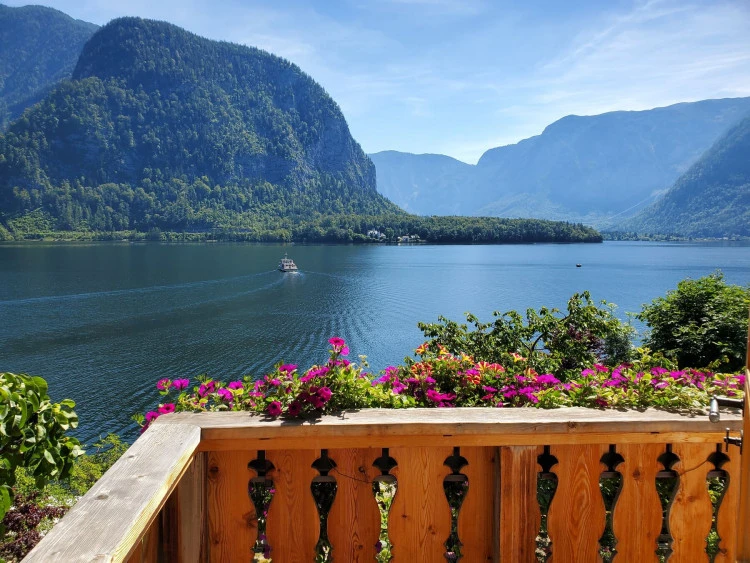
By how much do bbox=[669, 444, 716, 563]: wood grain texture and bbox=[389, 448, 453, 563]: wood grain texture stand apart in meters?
0.78

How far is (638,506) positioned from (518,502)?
1.40 feet

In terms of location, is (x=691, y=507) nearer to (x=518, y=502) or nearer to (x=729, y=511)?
(x=729, y=511)

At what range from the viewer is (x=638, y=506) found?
1867mm

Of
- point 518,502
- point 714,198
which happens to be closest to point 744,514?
point 518,502

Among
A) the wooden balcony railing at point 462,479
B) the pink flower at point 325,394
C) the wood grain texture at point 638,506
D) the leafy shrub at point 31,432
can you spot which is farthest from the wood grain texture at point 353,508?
the leafy shrub at point 31,432

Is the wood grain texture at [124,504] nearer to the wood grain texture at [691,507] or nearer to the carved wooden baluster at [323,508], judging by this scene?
the carved wooden baluster at [323,508]

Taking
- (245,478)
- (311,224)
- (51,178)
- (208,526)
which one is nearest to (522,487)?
(245,478)

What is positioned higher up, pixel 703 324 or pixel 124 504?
pixel 124 504

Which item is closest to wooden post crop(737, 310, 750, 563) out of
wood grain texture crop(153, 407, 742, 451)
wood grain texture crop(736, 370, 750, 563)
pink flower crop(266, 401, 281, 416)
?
wood grain texture crop(736, 370, 750, 563)

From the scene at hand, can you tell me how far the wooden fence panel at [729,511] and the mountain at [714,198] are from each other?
188011mm

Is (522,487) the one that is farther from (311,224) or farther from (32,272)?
(311,224)

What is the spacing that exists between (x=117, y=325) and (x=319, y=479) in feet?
116

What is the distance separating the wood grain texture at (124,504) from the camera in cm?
108

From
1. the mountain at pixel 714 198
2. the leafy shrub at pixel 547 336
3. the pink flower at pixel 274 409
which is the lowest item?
the leafy shrub at pixel 547 336
